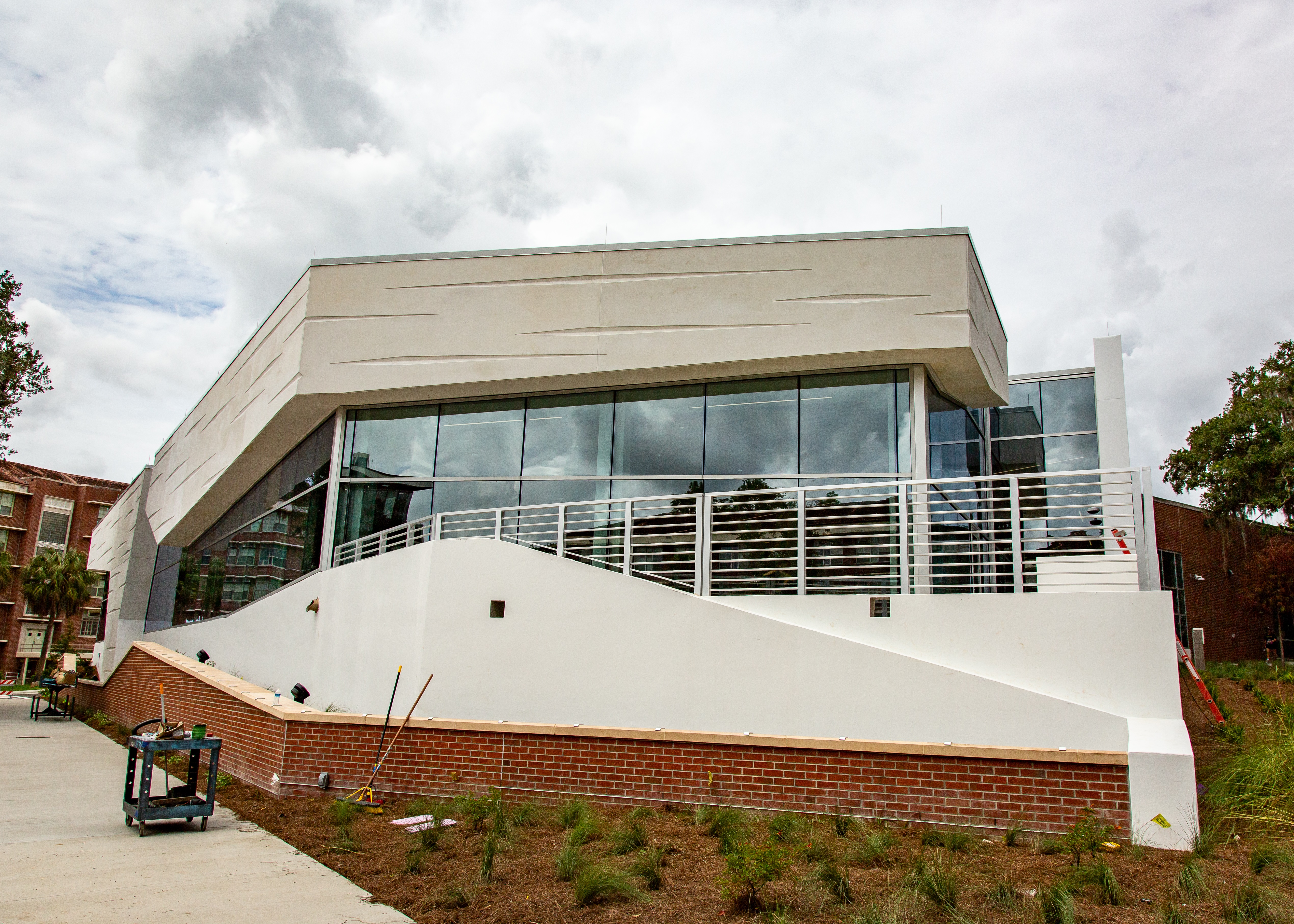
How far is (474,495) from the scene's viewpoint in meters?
15.1

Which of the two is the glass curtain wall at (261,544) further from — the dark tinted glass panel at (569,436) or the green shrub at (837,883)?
the green shrub at (837,883)

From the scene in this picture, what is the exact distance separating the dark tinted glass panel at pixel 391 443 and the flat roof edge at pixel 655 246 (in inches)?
102

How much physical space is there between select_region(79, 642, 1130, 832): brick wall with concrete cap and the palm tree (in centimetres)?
5607

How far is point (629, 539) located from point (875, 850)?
4607 millimetres

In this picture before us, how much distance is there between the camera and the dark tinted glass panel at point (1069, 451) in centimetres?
2019

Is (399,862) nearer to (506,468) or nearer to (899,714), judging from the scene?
(899,714)

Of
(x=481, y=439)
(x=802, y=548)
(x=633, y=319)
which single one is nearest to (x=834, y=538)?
(x=802, y=548)

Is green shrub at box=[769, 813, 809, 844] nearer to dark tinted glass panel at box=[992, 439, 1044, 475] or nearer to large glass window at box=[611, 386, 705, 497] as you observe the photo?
large glass window at box=[611, 386, 705, 497]

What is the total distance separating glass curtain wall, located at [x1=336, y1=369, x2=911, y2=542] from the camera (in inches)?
516

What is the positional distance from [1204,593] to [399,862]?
34959mm

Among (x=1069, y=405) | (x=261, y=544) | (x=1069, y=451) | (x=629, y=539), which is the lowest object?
(x=629, y=539)

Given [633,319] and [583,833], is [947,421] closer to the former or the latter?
[633,319]

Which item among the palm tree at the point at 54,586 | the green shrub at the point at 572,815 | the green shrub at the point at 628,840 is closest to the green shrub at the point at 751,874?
the green shrub at the point at 628,840

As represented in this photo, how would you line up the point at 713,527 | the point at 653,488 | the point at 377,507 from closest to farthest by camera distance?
1. the point at 713,527
2. the point at 653,488
3. the point at 377,507
